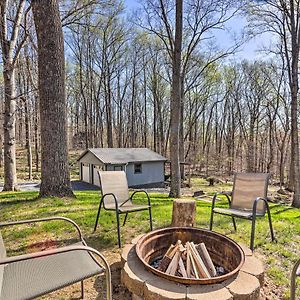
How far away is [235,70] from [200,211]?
19.2 metres

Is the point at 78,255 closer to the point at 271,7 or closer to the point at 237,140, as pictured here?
the point at 271,7

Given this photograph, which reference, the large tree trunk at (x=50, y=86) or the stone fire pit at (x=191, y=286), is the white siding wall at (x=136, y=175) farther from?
the stone fire pit at (x=191, y=286)

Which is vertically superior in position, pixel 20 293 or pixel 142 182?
pixel 20 293

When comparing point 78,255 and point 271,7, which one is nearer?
point 78,255

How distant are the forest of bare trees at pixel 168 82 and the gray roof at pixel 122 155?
285 cm

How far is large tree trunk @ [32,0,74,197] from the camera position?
4.85 metres

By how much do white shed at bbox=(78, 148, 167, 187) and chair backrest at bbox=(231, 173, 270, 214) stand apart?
1189 centimetres

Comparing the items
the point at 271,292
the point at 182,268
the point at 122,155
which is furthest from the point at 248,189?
the point at 122,155

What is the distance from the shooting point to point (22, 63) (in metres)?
13.2

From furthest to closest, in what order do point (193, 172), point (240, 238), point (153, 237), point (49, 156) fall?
point (193, 172) → point (49, 156) → point (240, 238) → point (153, 237)

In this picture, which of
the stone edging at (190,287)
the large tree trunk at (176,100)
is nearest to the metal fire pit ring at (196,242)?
the stone edging at (190,287)

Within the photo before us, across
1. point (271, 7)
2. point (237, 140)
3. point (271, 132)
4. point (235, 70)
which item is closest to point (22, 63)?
point (271, 7)

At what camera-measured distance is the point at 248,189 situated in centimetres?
378

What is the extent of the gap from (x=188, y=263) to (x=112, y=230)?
1.75 meters
